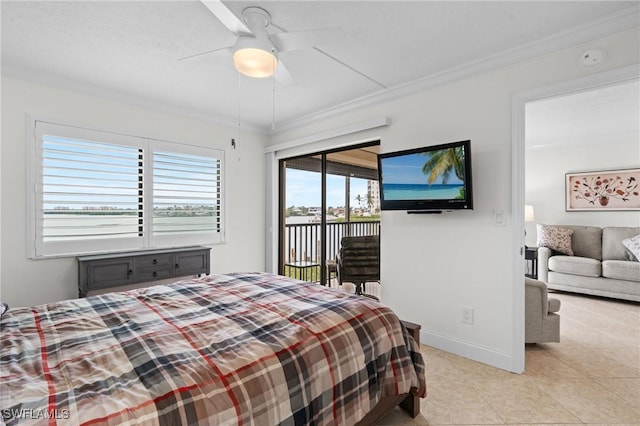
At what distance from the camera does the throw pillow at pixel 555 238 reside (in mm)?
5043

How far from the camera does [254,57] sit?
73.0 inches

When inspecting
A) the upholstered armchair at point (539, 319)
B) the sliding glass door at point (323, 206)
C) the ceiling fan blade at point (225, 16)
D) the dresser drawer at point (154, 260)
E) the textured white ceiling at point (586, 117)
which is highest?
the textured white ceiling at point (586, 117)

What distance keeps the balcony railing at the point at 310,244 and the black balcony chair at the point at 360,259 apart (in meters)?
0.19

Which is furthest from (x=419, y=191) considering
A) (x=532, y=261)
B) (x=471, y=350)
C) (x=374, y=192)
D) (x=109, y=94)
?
(x=532, y=261)

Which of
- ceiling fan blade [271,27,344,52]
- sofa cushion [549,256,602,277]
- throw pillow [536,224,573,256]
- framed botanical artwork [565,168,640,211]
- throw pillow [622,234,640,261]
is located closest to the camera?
ceiling fan blade [271,27,344,52]

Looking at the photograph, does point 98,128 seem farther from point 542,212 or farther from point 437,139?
point 542,212

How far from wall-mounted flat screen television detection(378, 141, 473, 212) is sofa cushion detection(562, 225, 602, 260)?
3.77m

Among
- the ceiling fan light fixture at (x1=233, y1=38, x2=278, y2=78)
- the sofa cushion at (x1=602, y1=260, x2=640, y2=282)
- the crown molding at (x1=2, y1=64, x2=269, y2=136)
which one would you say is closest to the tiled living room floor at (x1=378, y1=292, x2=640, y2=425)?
the sofa cushion at (x1=602, y1=260, x2=640, y2=282)

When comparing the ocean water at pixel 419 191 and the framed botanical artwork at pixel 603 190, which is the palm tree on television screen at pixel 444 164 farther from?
the framed botanical artwork at pixel 603 190

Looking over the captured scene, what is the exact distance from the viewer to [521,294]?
8.39ft

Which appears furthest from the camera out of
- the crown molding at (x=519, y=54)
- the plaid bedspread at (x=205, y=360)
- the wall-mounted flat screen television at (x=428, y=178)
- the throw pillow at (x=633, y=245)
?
the throw pillow at (x=633, y=245)

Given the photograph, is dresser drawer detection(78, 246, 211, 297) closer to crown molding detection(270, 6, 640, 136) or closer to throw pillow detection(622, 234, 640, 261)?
crown molding detection(270, 6, 640, 136)

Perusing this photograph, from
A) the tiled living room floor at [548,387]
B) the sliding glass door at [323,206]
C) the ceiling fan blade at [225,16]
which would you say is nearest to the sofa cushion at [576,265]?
the tiled living room floor at [548,387]

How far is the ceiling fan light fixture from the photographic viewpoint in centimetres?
181
